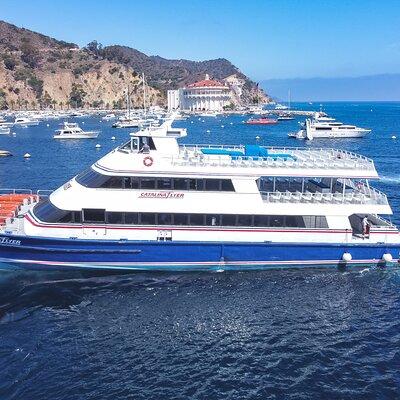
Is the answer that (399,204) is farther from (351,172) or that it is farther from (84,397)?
(84,397)

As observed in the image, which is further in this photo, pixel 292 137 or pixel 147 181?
pixel 292 137

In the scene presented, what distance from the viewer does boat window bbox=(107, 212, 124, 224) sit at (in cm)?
2277

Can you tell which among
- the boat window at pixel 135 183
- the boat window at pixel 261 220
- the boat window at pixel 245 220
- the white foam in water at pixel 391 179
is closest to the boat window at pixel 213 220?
the boat window at pixel 245 220

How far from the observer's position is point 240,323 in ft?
63.2

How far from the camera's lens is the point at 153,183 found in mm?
23047

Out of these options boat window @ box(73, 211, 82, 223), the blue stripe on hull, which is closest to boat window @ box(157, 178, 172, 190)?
the blue stripe on hull

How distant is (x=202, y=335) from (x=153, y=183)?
816cm

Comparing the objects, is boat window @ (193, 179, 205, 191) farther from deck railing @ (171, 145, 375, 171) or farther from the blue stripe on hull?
the blue stripe on hull

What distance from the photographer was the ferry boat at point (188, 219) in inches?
889

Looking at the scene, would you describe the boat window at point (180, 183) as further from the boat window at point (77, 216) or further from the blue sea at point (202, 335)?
the boat window at point (77, 216)

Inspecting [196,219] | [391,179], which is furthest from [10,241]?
[391,179]

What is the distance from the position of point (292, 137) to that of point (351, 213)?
275 feet

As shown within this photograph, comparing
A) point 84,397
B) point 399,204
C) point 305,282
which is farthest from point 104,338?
point 399,204

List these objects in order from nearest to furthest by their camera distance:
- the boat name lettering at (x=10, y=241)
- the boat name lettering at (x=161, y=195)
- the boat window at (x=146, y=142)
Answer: the boat name lettering at (x=10, y=241), the boat name lettering at (x=161, y=195), the boat window at (x=146, y=142)
